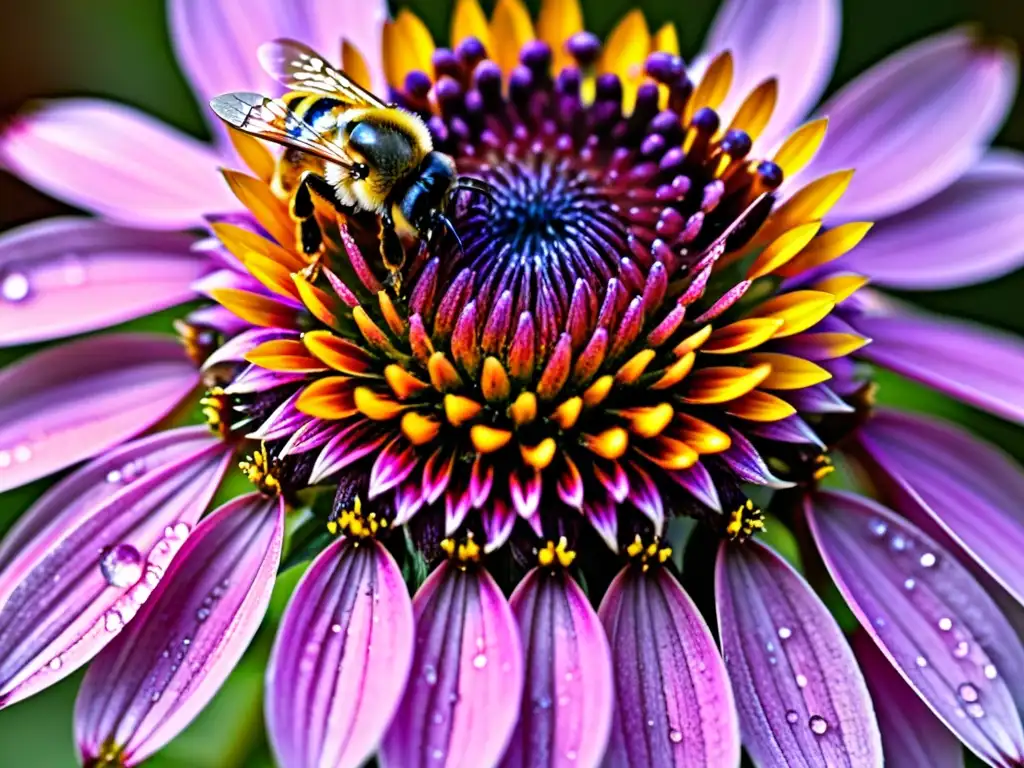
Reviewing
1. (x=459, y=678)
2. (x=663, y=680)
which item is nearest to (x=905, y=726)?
(x=663, y=680)

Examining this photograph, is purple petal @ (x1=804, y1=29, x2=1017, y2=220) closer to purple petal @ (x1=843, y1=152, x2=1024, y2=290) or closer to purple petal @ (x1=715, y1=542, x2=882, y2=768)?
purple petal @ (x1=843, y1=152, x2=1024, y2=290)

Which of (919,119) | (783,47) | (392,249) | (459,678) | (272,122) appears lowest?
(459,678)

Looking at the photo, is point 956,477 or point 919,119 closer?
point 956,477

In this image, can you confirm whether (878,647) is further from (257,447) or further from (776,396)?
(257,447)

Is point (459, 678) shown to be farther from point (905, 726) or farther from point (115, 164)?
point (115, 164)

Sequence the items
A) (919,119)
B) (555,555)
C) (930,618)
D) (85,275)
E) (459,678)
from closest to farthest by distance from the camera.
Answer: (459,678) → (555,555) → (930,618) → (85,275) → (919,119)
